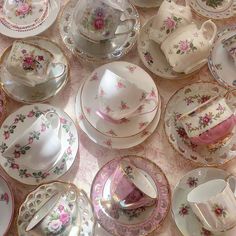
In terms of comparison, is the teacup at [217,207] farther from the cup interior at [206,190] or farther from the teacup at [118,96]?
the teacup at [118,96]

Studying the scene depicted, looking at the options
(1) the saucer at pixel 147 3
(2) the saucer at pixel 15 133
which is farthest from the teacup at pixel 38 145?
(1) the saucer at pixel 147 3

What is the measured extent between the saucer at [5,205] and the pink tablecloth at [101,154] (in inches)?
0.5

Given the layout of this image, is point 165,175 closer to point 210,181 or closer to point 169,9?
point 210,181

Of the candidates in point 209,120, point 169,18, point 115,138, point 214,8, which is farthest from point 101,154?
point 214,8

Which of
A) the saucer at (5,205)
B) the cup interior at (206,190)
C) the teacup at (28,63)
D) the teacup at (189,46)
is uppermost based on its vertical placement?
the teacup at (189,46)

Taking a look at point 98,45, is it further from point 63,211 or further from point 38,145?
point 63,211

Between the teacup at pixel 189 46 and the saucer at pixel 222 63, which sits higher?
the teacup at pixel 189 46

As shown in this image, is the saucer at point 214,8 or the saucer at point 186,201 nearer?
the saucer at point 186,201

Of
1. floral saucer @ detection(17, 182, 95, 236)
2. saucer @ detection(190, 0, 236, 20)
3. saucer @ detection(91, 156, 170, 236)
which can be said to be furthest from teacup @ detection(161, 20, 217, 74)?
floral saucer @ detection(17, 182, 95, 236)

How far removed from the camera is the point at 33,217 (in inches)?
38.6

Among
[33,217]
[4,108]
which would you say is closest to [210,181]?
[33,217]

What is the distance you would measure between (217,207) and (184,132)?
0.68 ft

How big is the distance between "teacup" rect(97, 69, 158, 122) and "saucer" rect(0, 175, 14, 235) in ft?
0.90

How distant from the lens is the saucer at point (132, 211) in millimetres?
1043
